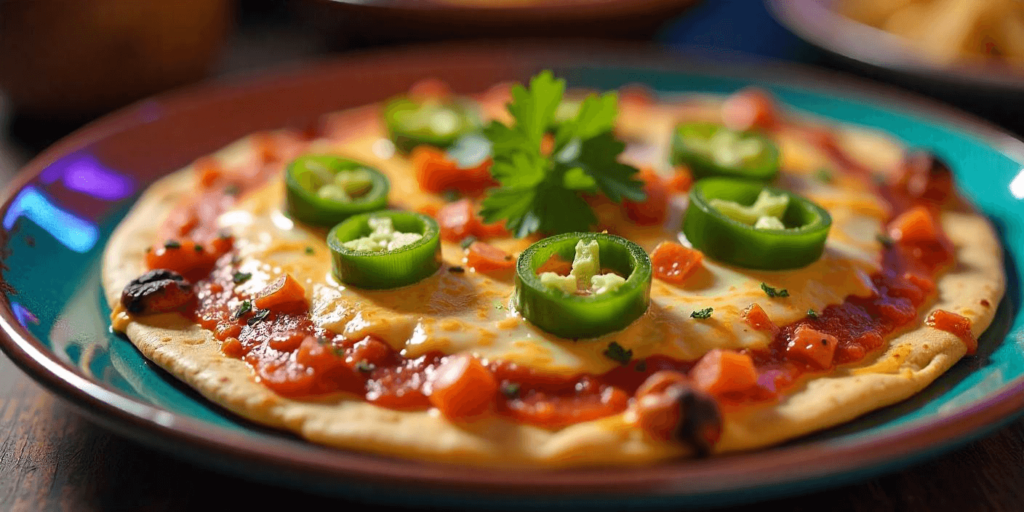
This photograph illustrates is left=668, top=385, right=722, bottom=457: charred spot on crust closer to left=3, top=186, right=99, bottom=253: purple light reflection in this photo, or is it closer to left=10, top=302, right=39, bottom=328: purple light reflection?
left=10, top=302, right=39, bottom=328: purple light reflection

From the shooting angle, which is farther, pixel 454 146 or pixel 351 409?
pixel 454 146

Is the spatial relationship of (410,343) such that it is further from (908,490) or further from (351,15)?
(351,15)

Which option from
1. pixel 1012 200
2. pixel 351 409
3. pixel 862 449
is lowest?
pixel 1012 200

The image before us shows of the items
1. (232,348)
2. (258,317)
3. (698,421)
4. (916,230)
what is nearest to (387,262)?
(258,317)

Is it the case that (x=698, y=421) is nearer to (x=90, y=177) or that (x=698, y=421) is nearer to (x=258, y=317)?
(x=258, y=317)

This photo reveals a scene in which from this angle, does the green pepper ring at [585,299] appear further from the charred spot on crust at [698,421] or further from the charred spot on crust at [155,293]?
the charred spot on crust at [155,293]

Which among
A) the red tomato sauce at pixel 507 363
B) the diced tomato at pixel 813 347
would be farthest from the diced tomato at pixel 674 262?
the diced tomato at pixel 813 347

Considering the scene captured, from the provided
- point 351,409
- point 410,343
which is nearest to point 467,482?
point 351,409

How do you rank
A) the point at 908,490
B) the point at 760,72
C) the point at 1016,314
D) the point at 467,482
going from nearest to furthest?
1. the point at 467,482
2. the point at 908,490
3. the point at 1016,314
4. the point at 760,72

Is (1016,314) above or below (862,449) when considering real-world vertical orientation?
below
